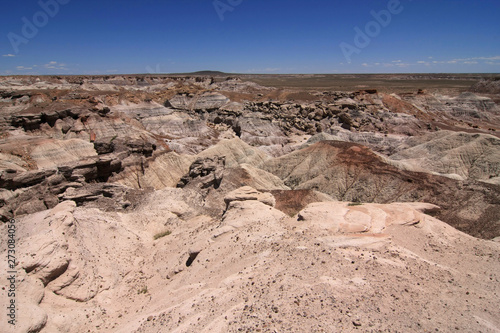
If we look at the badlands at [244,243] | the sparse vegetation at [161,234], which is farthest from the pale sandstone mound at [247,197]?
the sparse vegetation at [161,234]

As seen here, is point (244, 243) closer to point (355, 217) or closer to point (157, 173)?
point (355, 217)

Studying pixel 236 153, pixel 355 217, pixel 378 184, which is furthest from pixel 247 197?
pixel 236 153

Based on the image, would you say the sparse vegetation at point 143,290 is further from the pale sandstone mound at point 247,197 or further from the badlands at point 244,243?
the pale sandstone mound at point 247,197

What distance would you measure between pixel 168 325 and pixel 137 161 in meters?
20.8

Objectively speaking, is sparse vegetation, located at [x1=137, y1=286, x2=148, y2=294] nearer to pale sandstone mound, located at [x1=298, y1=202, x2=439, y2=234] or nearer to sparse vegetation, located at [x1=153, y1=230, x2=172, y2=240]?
sparse vegetation, located at [x1=153, y1=230, x2=172, y2=240]

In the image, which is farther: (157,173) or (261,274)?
(157,173)

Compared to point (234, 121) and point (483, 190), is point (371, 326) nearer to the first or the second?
point (483, 190)

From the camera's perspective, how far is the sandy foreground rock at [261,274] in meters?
7.41

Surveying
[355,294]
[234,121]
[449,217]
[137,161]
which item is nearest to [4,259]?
[355,294]

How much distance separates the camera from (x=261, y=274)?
9352 millimetres

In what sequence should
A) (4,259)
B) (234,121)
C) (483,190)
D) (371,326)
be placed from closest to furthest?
(371,326), (4,259), (483,190), (234,121)

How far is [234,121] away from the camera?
6028cm

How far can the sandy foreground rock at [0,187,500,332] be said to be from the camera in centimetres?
741

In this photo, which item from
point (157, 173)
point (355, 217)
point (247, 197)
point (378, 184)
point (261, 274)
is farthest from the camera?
point (157, 173)
